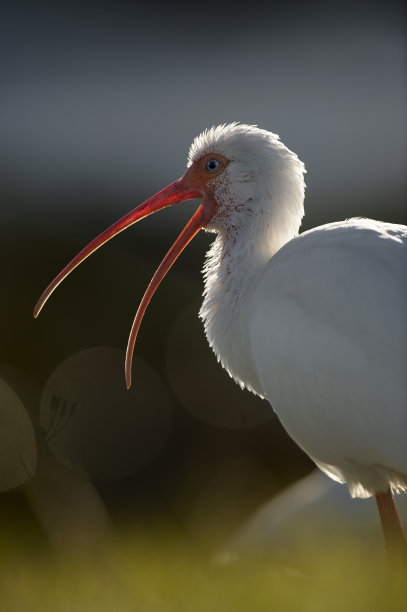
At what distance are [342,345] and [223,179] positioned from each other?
1760 millimetres

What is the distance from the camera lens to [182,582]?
330 centimetres

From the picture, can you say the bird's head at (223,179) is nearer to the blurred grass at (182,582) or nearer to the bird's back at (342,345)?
the bird's back at (342,345)

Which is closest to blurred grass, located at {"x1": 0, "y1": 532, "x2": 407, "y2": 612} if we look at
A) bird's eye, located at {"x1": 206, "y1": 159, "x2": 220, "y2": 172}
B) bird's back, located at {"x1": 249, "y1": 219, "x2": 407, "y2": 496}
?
bird's back, located at {"x1": 249, "y1": 219, "x2": 407, "y2": 496}

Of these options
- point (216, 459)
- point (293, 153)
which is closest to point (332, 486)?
point (293, 153)

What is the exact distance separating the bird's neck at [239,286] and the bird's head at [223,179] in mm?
161

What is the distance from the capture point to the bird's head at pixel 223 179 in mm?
5254

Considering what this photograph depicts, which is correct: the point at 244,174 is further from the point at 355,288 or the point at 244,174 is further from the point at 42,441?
the point at 42,441

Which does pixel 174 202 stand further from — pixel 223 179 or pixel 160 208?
pixel 223 179

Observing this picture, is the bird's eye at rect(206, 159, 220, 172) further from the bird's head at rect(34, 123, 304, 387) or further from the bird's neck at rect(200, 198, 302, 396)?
the bird's neck at rect(200, 198, 302, 396)

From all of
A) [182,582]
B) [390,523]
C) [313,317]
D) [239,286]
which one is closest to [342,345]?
[313,317]

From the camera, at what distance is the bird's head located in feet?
17.2

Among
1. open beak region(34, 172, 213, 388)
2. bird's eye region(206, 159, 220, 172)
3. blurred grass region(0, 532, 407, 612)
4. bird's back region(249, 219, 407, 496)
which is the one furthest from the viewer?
open beak region(34, 172, 213, 388)

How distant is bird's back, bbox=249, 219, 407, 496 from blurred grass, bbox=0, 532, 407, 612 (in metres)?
0.66

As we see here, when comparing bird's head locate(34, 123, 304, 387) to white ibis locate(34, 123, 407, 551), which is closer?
white ibis locate(34, 123, 407, 551)
